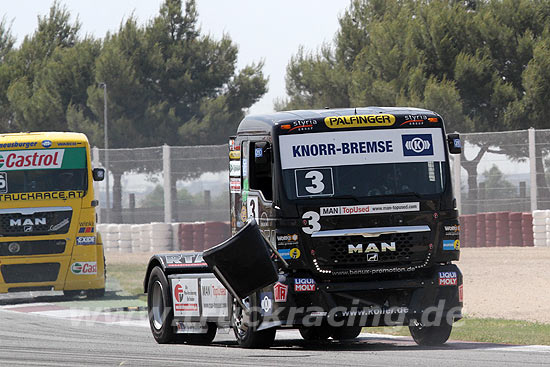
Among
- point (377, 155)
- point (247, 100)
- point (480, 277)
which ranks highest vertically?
point (247, 100)

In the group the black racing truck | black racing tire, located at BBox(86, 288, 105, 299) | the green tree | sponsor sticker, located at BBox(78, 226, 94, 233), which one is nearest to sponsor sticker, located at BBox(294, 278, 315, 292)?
the black racing truck

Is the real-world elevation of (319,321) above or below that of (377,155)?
below

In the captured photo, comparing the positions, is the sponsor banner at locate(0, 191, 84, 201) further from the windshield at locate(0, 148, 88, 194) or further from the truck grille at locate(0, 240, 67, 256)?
the truck grille at locate(0, 240, 67, 256)

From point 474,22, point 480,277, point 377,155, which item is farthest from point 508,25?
point 377,155

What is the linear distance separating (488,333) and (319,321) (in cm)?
325

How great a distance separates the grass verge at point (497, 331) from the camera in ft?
44.9

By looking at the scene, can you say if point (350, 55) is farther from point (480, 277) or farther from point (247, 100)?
point (480, 277)

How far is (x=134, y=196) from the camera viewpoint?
3922 cm

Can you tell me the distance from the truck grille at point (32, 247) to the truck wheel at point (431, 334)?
10196mm

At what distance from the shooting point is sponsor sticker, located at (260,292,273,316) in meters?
12.2

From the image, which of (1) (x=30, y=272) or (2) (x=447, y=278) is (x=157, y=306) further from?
(1) (x=30, y=272)

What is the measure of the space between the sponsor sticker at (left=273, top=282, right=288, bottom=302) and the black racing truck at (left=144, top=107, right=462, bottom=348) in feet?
0.03

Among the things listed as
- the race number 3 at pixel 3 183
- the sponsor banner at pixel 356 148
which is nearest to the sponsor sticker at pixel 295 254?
the sponsor banner at pixel 356 148

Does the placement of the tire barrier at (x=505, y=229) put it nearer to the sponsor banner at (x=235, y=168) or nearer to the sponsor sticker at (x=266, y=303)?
the sponsor banner at (x=235, y=168)
